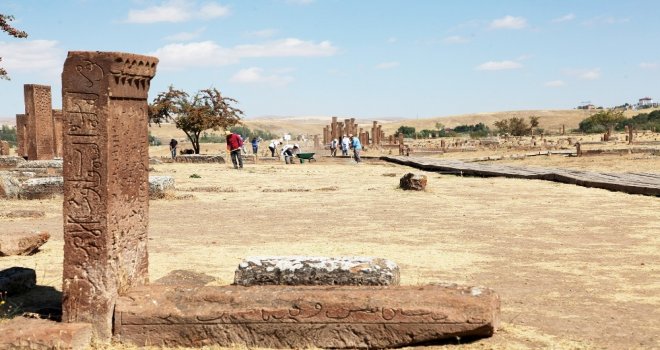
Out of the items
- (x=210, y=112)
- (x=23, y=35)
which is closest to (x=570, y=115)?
(x=210, y=112)

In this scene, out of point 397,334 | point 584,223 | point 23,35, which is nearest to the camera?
point 397,334

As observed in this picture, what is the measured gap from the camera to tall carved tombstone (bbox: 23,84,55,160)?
28219 millimetres

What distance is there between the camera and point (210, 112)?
139ft

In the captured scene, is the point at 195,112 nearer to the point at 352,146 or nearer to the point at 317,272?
the point at 352,146

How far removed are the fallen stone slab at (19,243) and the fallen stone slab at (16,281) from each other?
7.38 ft

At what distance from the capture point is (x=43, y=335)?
5672 millimetres

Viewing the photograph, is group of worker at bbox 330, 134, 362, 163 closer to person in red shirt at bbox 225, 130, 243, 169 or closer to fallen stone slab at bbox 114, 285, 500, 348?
person in red shirt at bbox 225, 130, 243, 169

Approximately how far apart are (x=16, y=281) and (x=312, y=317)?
10.6 ft

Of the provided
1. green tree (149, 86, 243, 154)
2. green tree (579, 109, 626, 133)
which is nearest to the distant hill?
green tree (579, 109, 626, 133)

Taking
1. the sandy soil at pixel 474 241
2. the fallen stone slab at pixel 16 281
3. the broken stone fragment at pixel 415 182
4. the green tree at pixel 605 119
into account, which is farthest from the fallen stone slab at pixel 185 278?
the green tree at pixel 605 119

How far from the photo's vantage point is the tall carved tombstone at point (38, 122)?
28.2 metres

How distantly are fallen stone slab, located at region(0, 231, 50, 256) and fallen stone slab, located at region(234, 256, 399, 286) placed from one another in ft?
13.6

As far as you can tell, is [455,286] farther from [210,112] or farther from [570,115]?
[570,115]

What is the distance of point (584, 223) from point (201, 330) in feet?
29.1
